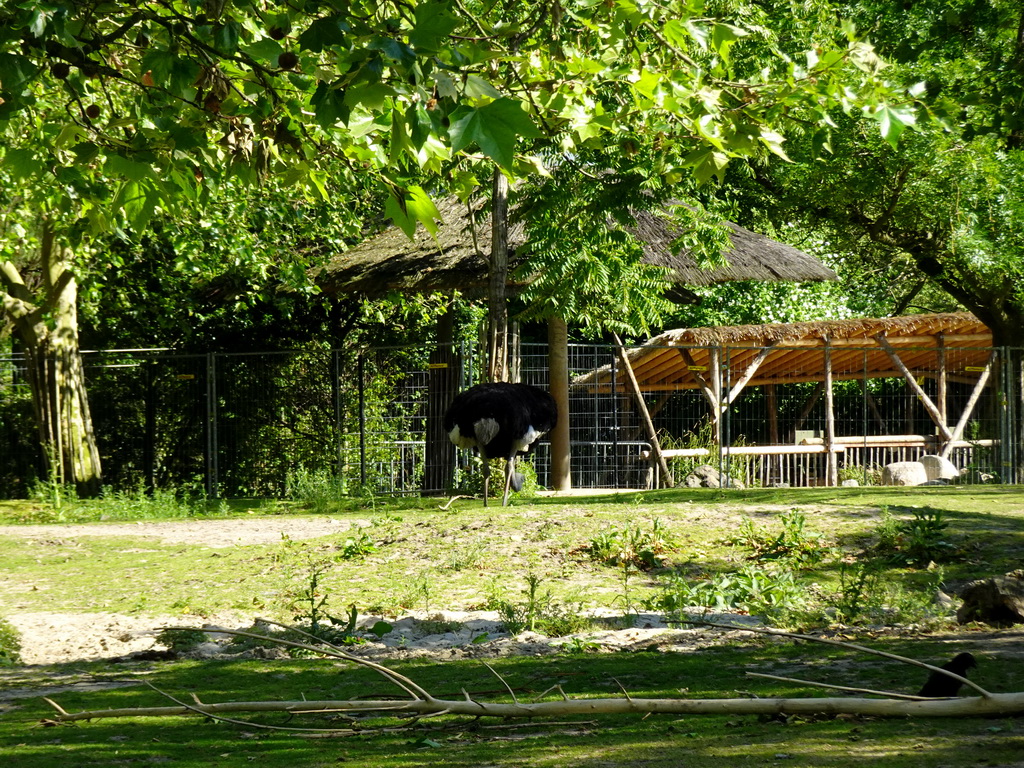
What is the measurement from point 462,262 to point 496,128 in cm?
1361

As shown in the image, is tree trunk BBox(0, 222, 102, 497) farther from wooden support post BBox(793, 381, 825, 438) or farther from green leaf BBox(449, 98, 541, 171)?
green leaf BBox(449, 98, 541, 171)

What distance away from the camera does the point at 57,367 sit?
15.9 m

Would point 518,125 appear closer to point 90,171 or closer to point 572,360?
point 90,171

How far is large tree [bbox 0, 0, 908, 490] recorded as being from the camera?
11.6ft

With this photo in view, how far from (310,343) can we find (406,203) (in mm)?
17098

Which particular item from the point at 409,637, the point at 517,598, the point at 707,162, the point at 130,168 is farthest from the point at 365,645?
the point at 707,162

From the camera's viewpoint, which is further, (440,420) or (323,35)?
(440,420)

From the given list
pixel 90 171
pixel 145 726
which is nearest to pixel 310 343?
pixel 90 171

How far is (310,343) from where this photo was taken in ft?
68.6

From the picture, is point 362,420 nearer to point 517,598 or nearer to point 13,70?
point 517,598

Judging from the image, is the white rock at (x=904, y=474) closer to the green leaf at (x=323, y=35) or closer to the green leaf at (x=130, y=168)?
the green leaf at (x=130, y=168)

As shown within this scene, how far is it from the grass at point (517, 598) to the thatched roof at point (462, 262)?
398 cm

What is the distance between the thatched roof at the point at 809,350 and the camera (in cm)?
1853

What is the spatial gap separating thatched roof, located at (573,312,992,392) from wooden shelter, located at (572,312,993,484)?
19 millimetres
